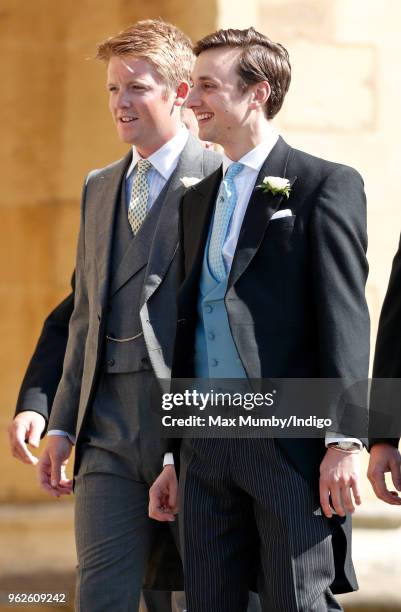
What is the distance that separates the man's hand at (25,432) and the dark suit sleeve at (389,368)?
1.42 meters

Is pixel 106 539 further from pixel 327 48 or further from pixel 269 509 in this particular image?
pixel 327 48

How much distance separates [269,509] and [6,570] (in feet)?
8.30

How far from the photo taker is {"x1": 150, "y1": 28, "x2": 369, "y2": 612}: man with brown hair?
153 inches

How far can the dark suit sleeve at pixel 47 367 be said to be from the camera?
16.7ft

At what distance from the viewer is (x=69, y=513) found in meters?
6.21

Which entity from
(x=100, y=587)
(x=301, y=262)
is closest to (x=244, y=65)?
(x=301, y=262)

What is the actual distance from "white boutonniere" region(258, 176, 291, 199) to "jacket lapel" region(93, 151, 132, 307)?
0.80 m

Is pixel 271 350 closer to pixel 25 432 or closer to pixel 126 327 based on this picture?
pixel 126 327

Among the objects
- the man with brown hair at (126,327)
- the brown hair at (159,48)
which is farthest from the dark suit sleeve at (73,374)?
the brown hair at (159,48)

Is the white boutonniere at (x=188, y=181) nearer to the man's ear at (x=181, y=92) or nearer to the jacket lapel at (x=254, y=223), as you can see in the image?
the man's ear at (x=181, y=92)

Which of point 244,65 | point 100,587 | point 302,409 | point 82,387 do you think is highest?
point 244,65

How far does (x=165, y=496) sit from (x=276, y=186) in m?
0.92

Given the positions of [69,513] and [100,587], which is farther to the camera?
[69,513]

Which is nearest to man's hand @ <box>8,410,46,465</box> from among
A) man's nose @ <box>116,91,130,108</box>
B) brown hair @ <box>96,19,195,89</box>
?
man's nose @ <box>116,91,130,108</box>
